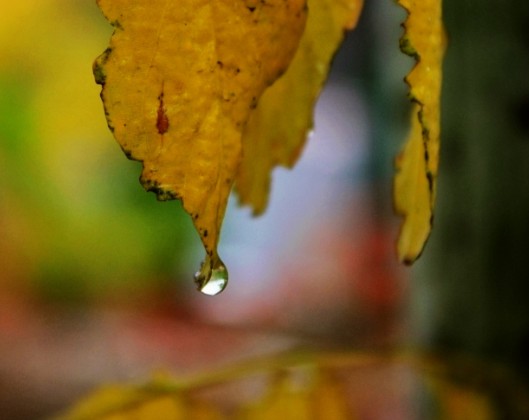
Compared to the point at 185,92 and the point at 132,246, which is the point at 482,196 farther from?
the point at 132,246

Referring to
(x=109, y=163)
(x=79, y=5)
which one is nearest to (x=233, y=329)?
(x=109, y=163)

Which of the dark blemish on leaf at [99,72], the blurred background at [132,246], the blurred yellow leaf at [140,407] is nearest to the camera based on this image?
the dark blemish on leaf at [99,72]

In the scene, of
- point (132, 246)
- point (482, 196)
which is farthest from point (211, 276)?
point (132, 246)

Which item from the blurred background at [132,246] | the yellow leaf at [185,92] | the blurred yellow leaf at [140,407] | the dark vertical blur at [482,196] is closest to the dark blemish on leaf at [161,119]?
the yellow leaf at [185,92]

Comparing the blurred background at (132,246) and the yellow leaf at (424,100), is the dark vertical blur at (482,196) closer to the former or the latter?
the yellow leaf at (424,100)

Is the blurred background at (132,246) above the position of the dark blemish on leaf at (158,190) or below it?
above

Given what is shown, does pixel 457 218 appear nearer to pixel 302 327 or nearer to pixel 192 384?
pixel 192 384

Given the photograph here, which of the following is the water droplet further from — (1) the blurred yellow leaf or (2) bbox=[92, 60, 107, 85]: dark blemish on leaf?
(1) the blurred yellow leaf
